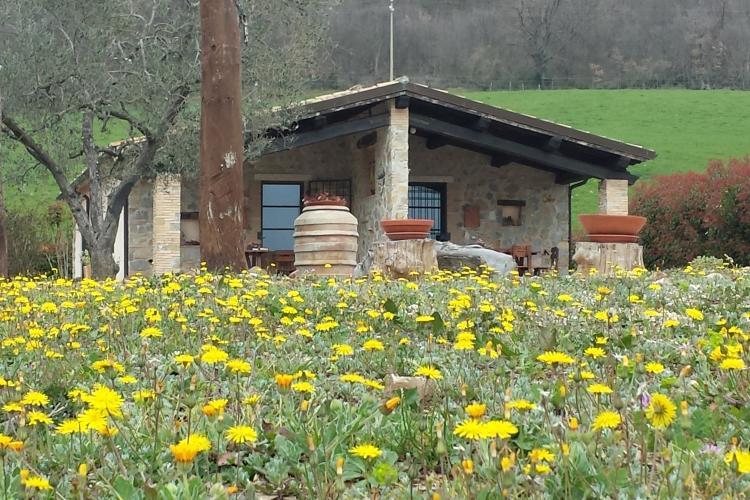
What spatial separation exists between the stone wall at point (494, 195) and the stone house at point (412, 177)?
0.07ft

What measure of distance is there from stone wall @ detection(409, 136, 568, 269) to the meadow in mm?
11331

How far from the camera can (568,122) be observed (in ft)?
124

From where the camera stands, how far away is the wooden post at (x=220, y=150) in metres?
A: 8.28

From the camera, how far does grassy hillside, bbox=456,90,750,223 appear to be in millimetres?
34875

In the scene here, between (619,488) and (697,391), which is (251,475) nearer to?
(619,488)

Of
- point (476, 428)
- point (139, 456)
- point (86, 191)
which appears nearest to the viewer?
point (476, 428)

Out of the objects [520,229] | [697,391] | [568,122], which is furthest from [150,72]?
[568,122]

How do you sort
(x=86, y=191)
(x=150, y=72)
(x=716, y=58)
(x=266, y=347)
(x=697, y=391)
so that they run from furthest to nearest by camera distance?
(x=716, y=58) → (x=86, y=191) → (x=150, y=72) → (x=266, y=347) → (x=697, y=391)

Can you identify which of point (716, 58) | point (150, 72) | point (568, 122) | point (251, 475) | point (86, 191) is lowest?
point (251, 475)

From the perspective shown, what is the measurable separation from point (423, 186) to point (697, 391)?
1422 centimetres

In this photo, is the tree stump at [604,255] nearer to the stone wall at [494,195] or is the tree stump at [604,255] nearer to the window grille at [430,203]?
the stone wall at [494,195]

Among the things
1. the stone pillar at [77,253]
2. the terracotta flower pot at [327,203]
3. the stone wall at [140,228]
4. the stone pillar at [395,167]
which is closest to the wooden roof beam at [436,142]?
the stone pillar at [395,167]

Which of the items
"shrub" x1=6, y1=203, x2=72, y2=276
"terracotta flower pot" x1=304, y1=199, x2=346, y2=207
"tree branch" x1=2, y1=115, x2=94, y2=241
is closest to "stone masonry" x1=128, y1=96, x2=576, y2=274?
"tree branch" x1=2, y1=115, x2=94, y2=241

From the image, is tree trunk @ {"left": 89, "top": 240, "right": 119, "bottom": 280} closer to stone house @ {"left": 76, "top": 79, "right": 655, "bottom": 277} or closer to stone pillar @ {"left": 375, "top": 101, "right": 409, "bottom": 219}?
stone house @ {"left": 76, "top": 79, "right": 655, "bottom": 277}
